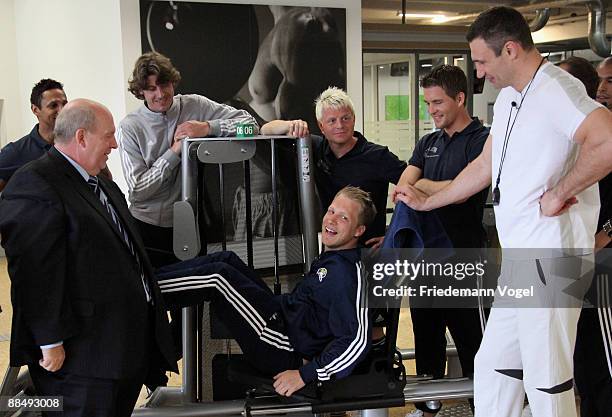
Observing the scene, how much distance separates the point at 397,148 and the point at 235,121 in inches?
241

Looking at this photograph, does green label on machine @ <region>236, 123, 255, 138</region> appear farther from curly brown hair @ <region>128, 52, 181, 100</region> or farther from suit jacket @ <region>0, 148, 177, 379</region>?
suit jacket @ <region>0, 148, 177, 379</region>

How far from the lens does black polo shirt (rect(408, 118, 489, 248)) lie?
2.77 m

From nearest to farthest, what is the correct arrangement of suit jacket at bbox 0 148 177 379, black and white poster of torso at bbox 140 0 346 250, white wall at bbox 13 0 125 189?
suit jacket at bbox 0 148 177 379 → white wall at bbox 13 0 125 189 → black and white poster of torso at bbox 140 0 346 250

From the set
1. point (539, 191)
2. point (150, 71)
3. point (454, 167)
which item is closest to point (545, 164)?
point (539, 191)

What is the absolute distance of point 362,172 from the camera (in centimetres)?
300

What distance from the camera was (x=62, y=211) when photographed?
1.92 metres

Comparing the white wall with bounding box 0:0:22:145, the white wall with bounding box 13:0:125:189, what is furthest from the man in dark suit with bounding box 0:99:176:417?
the white wall with bounding box 0:0:22:145

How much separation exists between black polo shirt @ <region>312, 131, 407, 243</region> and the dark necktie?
1.08 metres

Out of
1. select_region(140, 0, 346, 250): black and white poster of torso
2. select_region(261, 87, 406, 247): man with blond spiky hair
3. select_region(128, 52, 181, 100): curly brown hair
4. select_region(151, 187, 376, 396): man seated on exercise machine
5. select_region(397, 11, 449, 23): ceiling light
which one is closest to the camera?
select_region(151, 187, 376, 396): man seated on exercise machine

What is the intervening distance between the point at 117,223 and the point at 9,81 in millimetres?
Result: 6830

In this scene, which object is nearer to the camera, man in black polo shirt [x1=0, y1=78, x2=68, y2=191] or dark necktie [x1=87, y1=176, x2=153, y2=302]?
dark necktie [x1=87, y1=176, x2=153, y2=302]

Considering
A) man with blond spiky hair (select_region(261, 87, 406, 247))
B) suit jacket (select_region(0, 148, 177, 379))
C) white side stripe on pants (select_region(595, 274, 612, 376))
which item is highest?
man with blond spiky hair (select_region(261, 87, 406, 247))

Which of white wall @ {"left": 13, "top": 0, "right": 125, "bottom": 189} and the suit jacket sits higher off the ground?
white wall @ {"left": 13, "top": 0, "right": 125, "bottom": 189}

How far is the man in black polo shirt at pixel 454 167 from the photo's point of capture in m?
2.76
